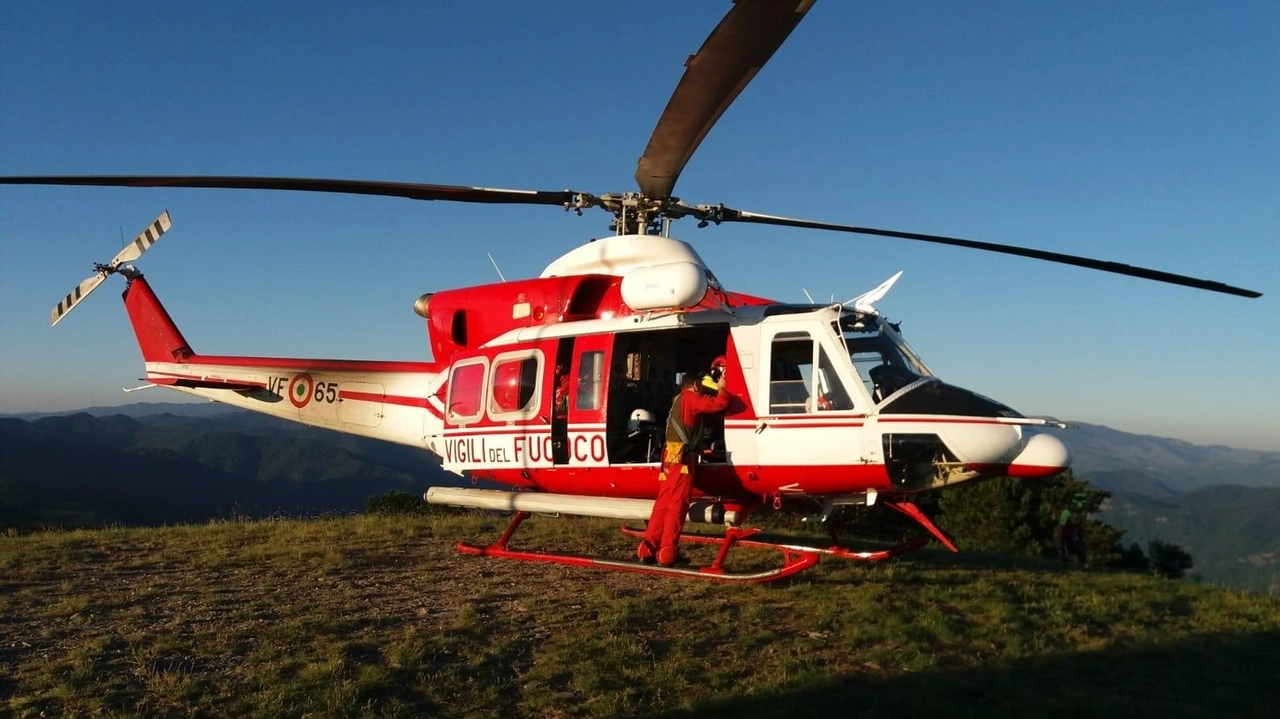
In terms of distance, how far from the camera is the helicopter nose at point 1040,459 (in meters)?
7.14

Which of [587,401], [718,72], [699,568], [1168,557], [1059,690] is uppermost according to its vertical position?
[718,72]

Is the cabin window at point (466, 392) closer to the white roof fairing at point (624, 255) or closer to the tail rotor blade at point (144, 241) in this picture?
the white roof fairing at point (624, 255)

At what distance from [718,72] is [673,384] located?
4.64m

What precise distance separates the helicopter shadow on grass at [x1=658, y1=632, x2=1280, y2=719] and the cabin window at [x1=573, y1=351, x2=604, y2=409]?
419 centimetres

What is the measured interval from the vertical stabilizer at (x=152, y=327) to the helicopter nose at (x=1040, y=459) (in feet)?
43.2

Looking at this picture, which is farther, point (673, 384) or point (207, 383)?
point (207, 383)

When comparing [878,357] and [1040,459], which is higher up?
[878,357]

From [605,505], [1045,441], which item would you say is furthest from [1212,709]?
[605,505]

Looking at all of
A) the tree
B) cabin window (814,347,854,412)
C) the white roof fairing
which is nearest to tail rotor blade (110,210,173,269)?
the white roof fairing

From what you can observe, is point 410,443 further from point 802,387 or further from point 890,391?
point 890,391

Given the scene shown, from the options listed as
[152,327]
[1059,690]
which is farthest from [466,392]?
[152,327]

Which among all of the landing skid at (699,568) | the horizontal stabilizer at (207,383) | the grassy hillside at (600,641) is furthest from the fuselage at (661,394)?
the horizontal stabilizer at (207,383)

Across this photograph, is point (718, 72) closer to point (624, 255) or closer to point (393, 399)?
point (624, 255)

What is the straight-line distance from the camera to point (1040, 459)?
282 inches
